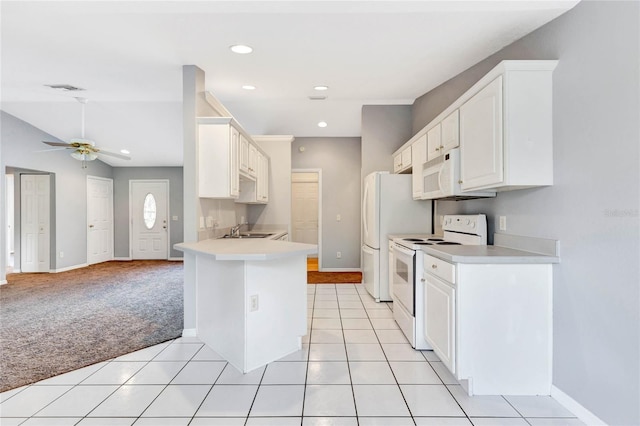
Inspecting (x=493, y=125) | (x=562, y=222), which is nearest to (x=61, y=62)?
(x=493, y=125)

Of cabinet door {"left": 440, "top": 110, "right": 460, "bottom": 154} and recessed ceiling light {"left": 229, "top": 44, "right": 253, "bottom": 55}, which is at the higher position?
recessed ceiling light {"left": 229, "top": 44, "right": 253, "bottom": 55}

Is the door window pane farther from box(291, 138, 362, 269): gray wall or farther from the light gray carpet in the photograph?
box(291, 138, 362, 269): gray wall

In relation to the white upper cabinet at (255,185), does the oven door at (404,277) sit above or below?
below

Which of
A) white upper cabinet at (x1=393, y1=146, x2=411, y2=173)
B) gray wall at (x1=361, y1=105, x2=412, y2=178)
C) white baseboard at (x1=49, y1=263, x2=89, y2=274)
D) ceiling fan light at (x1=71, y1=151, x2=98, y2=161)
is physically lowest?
white baseboard at (x1=49, y1=263, x2=89, y2=274)

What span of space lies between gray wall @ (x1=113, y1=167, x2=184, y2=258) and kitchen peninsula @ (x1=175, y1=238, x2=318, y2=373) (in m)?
5.14

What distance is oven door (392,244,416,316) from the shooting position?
8.89ft

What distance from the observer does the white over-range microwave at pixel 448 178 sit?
2660 millimetres

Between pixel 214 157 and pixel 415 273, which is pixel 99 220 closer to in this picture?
pixel 214 157

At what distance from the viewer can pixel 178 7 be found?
2.09 metres

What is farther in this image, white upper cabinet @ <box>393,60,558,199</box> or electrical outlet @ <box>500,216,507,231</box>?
electrical outlet @ <box>500,216,507,231</box>

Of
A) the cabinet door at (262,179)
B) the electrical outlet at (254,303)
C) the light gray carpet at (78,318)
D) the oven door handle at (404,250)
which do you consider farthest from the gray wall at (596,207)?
the cabinet door at (262,179)

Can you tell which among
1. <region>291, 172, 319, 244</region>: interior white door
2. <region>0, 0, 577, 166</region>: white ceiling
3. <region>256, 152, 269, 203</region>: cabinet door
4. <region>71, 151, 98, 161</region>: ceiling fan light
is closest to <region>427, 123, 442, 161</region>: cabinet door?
<region>0, 0, 577, 166</region>: white ceiling

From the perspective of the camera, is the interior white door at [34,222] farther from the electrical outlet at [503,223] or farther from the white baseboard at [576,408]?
the white baseboard at [576,408]

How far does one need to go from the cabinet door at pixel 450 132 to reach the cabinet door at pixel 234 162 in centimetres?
207
